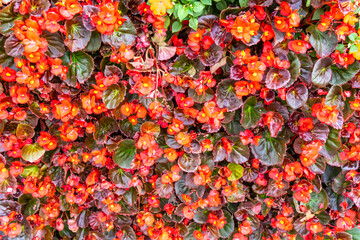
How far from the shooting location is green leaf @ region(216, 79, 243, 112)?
1590 mm

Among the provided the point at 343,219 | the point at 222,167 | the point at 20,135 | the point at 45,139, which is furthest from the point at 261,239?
the point at 20,135

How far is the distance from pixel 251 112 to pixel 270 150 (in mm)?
284

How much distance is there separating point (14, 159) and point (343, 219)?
7.62 ft

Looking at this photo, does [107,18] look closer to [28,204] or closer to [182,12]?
[182,12]

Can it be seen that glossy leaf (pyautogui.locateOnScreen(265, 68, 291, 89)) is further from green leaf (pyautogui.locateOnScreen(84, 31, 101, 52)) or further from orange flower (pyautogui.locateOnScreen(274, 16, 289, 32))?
green leaf (pyautogui.locateOnScreen(84, 31, 101, 52))

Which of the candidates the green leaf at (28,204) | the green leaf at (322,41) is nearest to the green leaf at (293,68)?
the green leaf at (322,41)

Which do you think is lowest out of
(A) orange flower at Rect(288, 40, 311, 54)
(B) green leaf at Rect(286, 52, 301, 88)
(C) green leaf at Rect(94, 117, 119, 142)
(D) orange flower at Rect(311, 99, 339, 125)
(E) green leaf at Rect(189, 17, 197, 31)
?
(C) green leaf at Rect(94, 117, 119, 142)

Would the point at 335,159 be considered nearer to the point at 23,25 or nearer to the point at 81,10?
the point at 81,10

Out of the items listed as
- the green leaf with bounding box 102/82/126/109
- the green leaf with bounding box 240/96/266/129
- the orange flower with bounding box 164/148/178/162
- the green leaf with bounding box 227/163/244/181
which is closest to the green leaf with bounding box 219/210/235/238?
the green leaf with bounding box 227/163/244/181

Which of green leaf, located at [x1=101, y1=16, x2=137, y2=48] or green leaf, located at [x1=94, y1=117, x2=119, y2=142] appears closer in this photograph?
green leaf, located at [x1=101, y1=16, x2=137, y2=48]

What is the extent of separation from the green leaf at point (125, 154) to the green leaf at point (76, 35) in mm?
643

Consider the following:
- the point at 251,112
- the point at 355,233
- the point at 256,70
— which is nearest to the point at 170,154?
the point at 251,112

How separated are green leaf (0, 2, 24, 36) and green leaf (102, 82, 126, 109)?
60 cm

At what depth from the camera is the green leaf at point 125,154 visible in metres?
1.79
